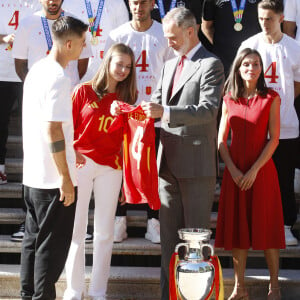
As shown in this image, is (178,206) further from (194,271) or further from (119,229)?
(119,229)

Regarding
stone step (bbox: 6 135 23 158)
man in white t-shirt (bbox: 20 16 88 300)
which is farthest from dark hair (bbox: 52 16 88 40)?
stone step (bbox: 6 135 23 158)

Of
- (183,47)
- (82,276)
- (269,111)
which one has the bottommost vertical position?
(82,276)

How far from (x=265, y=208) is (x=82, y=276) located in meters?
1.39

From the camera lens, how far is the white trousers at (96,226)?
5562mm

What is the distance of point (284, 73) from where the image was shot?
20.5 ft

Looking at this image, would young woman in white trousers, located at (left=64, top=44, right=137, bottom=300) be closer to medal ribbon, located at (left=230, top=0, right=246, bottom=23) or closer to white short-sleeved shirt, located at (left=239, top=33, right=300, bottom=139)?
white short-sleeved shirt, located at (left=239, top=33, right=300, bottom=139)

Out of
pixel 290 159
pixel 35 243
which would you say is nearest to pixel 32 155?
pixel 35 243

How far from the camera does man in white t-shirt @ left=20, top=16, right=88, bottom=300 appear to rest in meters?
4.80

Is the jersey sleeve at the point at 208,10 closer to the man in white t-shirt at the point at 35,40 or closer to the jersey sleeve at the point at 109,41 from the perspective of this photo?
the jersey sleeve at the point at 109,41

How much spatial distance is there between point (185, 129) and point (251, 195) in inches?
32.2

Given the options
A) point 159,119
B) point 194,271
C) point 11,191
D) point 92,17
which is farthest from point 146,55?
point 194,271

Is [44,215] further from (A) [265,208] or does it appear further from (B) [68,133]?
(A) [265,208]

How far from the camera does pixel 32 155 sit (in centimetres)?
498

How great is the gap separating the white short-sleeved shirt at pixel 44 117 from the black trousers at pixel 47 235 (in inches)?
4.0
